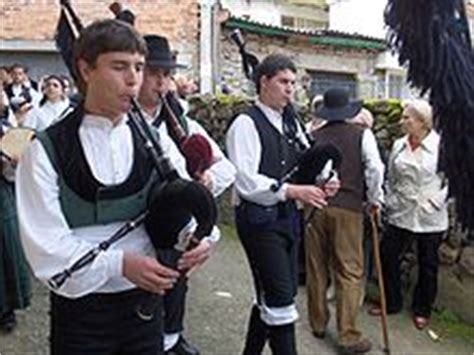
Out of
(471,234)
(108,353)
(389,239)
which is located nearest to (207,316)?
(389,239)

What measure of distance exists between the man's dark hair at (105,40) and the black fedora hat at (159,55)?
1.02m

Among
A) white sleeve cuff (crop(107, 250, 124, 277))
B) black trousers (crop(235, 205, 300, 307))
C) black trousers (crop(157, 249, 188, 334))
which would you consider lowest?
black trousers (crop(157, 249, 188, 334))

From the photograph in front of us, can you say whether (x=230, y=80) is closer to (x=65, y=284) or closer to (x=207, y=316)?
(x=207, y=316)

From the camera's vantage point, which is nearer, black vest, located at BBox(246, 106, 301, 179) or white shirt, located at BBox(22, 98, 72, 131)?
black vest, located at BBox(246, 106, 301, 179)

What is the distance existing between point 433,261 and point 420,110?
3.79ft

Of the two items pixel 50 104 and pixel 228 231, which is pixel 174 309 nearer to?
pixel 50 104

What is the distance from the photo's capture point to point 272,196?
3.87 m

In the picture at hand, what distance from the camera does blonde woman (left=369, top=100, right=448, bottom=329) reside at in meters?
5.29

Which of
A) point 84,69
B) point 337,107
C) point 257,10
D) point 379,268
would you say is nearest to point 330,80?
point 257,10

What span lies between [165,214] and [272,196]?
1645 mm

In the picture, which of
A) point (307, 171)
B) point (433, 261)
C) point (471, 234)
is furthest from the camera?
point (433, 261)

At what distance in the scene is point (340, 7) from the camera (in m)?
19.3

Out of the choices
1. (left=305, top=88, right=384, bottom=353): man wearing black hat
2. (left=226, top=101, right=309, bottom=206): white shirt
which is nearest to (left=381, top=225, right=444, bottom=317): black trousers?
(left=305, top=88, right=384, bottom=353): man wearing black hat

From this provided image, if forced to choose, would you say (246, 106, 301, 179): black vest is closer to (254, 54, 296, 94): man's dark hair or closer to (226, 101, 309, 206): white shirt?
(226, 101, 309, 206): white shirt
